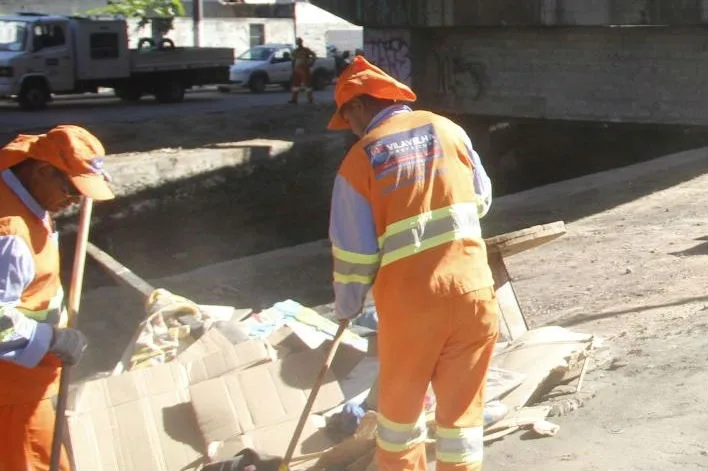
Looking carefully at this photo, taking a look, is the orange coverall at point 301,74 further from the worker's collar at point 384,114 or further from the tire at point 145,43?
the worker's collar at point 384,114

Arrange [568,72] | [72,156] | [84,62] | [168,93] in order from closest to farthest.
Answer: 1. [72,156]
2. [568,72]
3. [84,62]
4. [168,93]

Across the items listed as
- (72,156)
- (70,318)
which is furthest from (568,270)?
(72,156)

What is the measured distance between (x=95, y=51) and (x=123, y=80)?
103 cm

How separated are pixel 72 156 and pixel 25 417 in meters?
0.96

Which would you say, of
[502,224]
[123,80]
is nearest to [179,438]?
[502,224]

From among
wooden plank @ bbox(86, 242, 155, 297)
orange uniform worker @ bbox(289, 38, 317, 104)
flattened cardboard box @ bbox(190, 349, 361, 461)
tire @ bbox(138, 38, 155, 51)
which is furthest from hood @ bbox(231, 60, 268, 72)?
flattened cardboard box @ bbox(190, 349, 361, 461)

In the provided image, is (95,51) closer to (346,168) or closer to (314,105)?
(314,105)

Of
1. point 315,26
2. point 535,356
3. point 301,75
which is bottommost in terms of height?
point 535,356

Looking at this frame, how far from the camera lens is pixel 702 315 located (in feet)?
23.0

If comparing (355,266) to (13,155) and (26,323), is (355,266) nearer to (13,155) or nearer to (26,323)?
(26,323)

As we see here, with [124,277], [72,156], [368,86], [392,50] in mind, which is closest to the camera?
[72,156]

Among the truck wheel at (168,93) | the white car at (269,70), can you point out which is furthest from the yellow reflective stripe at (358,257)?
the white car at (269,70)

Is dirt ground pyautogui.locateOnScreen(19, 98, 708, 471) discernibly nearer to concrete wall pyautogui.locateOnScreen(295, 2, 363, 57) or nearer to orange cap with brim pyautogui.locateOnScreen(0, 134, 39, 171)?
orange cap with brim pyautogui.locateOnScreen(0, 134, 39, 171)

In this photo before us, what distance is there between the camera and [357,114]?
13.9 feet
